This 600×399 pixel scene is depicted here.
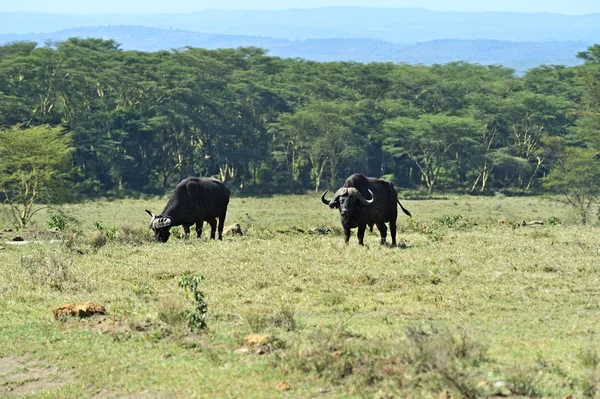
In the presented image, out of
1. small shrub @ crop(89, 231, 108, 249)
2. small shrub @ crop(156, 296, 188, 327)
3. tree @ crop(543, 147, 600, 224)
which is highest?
small shrub @ crop(156, 296, 188, 327)

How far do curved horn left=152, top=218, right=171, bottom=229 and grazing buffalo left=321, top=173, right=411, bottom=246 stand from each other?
361 cm

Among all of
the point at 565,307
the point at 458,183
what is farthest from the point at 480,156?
the point at 565,307

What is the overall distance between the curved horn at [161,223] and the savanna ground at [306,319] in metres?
0.38

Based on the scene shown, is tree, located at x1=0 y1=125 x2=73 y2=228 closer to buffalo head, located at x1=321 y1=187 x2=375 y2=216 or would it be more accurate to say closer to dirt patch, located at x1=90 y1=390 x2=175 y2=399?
buffalo head, located at x1=321 y1=187 x2=375 y2=216

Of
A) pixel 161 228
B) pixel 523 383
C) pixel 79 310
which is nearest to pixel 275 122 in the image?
pixel 161 228

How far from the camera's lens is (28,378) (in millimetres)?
10102

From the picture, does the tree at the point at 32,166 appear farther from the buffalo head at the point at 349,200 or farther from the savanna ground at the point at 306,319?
the buffalo head at the point at 349,200

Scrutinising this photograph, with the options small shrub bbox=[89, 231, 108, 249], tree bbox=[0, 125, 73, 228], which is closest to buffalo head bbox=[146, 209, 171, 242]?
small shrub bbox=[89, 231, 108, 249]

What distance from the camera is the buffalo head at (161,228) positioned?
829 inches

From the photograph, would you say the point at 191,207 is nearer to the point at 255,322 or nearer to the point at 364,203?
the point at 364,203

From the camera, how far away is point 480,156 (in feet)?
208

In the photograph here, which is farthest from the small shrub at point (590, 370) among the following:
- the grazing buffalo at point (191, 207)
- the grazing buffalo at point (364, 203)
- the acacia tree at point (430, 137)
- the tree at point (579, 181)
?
the acacia tree at point (430, 137)

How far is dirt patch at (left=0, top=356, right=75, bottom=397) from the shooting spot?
32.1ft

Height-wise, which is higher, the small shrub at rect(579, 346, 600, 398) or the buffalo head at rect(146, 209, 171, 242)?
the small shrub at rect(579, 346, 600, 398)
